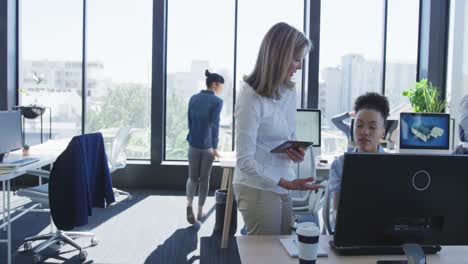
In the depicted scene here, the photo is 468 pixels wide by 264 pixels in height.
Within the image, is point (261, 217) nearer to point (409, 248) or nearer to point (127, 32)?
point (409, 248)

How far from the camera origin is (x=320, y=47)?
602 centimetres

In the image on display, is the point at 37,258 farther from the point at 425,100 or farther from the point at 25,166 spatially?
the point at 425,100

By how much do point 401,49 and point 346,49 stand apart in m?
0.78

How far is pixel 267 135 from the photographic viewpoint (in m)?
1.91

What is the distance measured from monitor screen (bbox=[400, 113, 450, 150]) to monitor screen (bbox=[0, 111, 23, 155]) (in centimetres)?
336

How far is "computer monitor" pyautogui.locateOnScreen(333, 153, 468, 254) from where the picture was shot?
1203 millimetres

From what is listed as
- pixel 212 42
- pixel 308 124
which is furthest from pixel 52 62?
pixel 308 124

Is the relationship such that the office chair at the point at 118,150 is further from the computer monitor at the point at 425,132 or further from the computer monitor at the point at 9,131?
the computer monitor at the point at 425,132

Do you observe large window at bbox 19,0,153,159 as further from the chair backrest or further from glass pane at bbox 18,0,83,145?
the chair backrest

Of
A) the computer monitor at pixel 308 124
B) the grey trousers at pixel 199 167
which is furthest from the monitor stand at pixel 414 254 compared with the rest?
the grey trousers at pixel 199 167

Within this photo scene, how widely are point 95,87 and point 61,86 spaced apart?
0.46m

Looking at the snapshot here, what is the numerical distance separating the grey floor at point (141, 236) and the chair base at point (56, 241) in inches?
2.1

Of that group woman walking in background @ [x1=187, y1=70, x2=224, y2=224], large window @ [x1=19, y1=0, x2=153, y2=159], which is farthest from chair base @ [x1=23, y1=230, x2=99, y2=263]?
large window @ [x1=19, y1=0, x2=153, y2=159]

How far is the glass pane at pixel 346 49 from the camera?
6.03m
